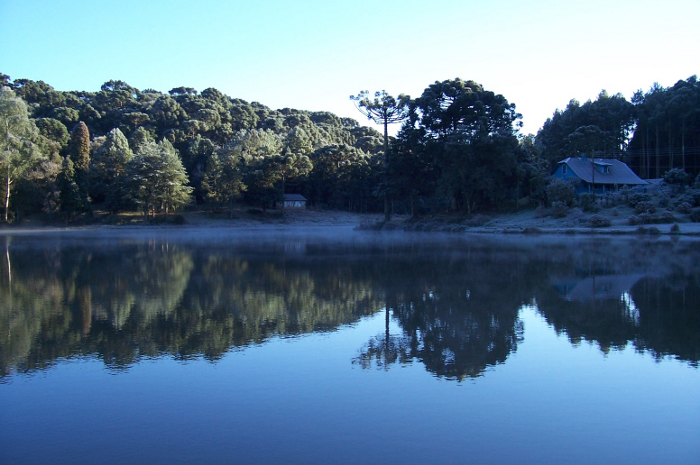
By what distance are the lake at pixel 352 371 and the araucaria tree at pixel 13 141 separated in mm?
47085

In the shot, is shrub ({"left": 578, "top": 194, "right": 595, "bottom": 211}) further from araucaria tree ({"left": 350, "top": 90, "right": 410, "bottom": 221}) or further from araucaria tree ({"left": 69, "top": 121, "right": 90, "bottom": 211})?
araucaria tree ({"left": 69, "top": 121, "right": 90, "bottom": 211})

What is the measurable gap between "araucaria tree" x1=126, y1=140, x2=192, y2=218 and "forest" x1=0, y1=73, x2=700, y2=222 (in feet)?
0.48

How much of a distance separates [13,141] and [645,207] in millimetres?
57164

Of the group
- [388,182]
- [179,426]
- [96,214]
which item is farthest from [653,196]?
[96,214]

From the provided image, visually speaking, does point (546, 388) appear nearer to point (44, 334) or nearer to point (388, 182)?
point (44, 334)

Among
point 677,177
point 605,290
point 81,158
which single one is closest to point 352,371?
point 605,290

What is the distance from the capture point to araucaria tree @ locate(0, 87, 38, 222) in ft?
181

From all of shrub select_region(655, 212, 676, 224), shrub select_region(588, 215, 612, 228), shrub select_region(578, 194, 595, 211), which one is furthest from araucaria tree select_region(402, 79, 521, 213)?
shrub select_region(655, 212, 676, 224)

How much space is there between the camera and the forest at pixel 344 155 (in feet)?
159

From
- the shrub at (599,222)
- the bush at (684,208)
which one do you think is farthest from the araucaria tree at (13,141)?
the bush at (684,208)

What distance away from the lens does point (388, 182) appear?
53.0 m

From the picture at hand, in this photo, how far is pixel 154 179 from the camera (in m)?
61.6

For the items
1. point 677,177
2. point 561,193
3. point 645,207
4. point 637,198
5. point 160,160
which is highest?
point 160,160

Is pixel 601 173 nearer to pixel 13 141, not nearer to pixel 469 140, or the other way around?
pixel 469 140
